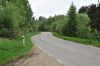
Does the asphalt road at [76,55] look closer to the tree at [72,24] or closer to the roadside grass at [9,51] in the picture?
the roadside grass at [9,51]

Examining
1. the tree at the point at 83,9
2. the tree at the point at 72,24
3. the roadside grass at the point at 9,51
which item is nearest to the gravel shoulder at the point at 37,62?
the roadside grass at the point at 9,51

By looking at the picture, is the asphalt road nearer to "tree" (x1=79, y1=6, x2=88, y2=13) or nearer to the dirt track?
the dirt track

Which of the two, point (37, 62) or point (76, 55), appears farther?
point (76, 55)

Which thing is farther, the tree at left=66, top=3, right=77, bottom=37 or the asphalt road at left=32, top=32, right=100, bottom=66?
the tree at left=66, top=3, right=77, bottom=37

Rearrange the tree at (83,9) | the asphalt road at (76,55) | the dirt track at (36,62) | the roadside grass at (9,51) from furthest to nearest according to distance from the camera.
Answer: the tree at (83,9), the roadside grass at (9,51), the asphalt road at (76,55), the dirt track at (36,62)

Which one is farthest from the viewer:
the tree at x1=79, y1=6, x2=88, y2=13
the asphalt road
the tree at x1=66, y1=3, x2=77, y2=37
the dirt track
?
the tree at x1=79, y1=6, x2=88, y2=13

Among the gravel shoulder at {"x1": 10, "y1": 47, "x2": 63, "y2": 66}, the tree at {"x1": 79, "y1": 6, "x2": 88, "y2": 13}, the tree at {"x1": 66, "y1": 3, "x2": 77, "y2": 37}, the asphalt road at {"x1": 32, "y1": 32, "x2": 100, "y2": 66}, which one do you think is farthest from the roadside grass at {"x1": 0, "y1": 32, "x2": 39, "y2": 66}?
the tree at {"x1": 79, "y1": 6, "x2": 88, "y2": 13}

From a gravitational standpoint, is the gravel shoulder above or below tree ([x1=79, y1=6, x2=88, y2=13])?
below

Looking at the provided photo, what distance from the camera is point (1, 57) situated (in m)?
21.6

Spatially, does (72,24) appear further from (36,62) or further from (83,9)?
(36,62)

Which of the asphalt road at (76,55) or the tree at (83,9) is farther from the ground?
the tree at (83,9)

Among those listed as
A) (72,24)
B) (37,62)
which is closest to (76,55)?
(37,62)

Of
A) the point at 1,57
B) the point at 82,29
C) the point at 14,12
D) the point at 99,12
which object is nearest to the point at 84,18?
the point at 82,29

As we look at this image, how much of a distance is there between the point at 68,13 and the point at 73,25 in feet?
14.6
